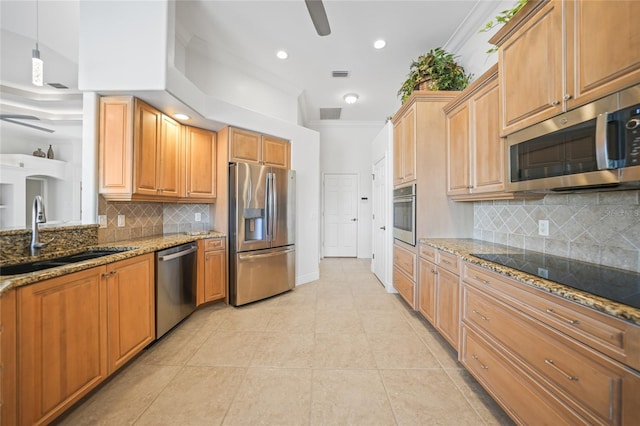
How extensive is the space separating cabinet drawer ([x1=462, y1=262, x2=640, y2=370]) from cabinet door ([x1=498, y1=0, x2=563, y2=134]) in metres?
0.98

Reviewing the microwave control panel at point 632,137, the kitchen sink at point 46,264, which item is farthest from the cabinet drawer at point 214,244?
the microwave control panel at point 632,137

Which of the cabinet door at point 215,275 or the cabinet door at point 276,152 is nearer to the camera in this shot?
the cabinet door at point 215,275

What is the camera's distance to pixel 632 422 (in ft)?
2.71

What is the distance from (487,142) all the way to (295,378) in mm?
2405

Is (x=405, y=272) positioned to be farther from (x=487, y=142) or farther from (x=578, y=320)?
(x=578, y=320)

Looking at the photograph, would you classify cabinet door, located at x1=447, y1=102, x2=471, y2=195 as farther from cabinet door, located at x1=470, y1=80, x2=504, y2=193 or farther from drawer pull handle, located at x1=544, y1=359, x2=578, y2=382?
drawer pull handle, located at x1=544, y1=359, x2=578, y2=382

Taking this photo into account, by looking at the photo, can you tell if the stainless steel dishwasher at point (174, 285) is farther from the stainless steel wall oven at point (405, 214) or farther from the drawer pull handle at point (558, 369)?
the drawer pull handle at point (558, 369)

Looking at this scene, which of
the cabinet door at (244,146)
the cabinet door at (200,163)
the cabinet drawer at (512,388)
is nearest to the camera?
the cabinet drawer at (512,388)

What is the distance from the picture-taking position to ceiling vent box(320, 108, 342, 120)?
17.2 feet

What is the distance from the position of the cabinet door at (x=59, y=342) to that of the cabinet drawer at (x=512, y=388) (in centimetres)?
245

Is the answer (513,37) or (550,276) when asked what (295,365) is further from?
(513,37)

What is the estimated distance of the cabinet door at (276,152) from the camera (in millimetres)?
3584

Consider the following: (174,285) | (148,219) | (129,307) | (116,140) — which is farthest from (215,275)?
(116,140)

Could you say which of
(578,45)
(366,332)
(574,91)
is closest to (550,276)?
(574,91)
